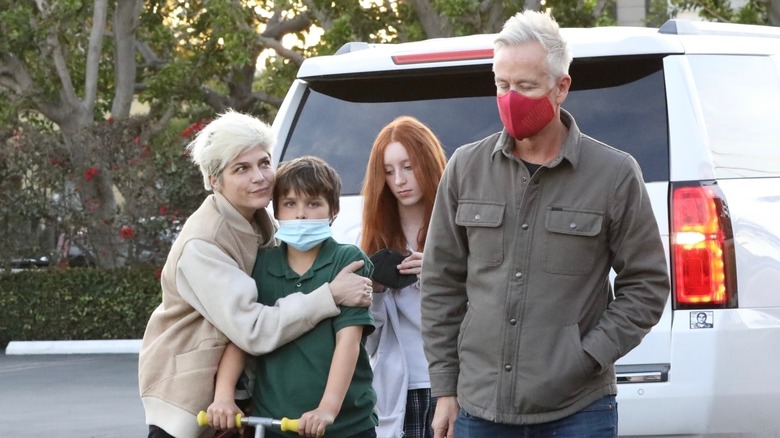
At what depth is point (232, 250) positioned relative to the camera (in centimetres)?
421

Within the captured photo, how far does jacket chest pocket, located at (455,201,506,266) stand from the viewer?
143 inches

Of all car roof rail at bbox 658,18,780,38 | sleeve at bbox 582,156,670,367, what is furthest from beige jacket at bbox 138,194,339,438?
car roof rail at bbox 658,18,780,38

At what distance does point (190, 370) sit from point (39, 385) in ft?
32.6

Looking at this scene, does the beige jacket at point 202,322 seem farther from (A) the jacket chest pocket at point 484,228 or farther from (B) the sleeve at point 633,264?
(B) the sleeve at point 633,264

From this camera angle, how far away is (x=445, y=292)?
12.4 ft

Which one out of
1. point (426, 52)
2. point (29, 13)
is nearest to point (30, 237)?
point (29, 13)

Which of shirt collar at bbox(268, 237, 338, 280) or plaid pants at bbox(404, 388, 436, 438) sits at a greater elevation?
shirt collar at bbox(268, 237, 338, 280)

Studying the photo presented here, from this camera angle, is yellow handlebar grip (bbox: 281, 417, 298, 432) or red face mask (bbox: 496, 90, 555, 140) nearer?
red face mask (bbox: 496, 90, 555, 140)

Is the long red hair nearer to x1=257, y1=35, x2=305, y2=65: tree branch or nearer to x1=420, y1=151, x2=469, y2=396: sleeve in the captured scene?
x1=420, y1=151, x2=469, y2=396: sleeve

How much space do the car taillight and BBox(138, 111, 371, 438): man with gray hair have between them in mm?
1361

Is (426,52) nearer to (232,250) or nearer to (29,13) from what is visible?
(232,250)

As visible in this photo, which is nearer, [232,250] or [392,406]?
[232,250]

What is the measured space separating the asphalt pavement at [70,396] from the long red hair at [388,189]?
5.52 metres

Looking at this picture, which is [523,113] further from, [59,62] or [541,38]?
[59,62]
